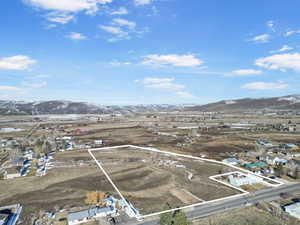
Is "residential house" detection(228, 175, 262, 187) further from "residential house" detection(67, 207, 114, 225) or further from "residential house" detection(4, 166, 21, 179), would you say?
"residential house" detection(4, 166, 21, 179)

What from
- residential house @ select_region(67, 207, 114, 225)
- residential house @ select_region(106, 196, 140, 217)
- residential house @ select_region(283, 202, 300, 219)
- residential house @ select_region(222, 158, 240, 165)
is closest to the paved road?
residential house @ select_region(106, 196, 140, 217)

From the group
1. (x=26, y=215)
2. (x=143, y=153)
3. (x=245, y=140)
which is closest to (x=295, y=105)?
(x=245, y=140)

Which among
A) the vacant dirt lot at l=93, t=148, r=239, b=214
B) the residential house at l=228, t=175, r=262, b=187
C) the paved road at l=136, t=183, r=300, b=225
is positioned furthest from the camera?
the residential house at l=228, t=175, r=262, b=187

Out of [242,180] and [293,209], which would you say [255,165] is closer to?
[242,180]

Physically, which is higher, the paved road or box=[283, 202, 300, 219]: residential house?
box=[283, 202, 300, 219]: residential house

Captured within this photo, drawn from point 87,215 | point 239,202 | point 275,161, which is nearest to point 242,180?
point 239,202

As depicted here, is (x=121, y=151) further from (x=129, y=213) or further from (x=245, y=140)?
(x=245, y=140)

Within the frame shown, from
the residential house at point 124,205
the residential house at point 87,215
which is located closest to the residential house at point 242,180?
the residential house at point 124,205

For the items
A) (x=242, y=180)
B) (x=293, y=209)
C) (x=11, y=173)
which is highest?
(x=242, y=180)
